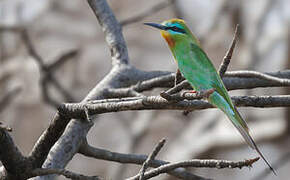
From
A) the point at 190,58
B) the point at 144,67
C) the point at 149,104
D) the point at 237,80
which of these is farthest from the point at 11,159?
the point at 144,67

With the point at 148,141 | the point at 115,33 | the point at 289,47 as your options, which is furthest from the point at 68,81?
the point at 115,33

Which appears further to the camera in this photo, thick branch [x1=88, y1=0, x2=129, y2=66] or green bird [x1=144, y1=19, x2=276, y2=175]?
thick branch [x1=88, y1=0, x2=129, y2=66]

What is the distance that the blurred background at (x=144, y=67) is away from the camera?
5.70 meters

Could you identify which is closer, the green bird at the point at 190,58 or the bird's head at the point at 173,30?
the green bird at the point at 190,58

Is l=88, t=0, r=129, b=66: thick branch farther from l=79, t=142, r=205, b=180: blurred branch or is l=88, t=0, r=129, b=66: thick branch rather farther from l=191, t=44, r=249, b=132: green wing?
l=79, t=142, r=205, b=180: blurred branch

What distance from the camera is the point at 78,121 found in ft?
6.42

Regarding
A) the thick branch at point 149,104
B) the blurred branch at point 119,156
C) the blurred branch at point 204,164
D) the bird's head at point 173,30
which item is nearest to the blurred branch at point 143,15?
the bird's head at point 173,30

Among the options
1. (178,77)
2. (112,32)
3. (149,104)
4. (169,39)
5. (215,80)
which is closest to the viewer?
(149,104)

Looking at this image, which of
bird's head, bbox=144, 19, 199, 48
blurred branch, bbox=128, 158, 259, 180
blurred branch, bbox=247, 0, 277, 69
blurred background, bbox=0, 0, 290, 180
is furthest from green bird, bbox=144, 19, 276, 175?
blurred branch, bbox=247, 0, 277, 69

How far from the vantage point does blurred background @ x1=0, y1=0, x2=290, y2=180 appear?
570 centimetres

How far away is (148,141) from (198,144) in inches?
159

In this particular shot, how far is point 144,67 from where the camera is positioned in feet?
33.8

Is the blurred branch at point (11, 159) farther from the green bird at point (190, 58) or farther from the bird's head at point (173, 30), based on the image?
the bird's head at point (173, 30)

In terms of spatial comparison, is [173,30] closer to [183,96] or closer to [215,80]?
[215,80]
